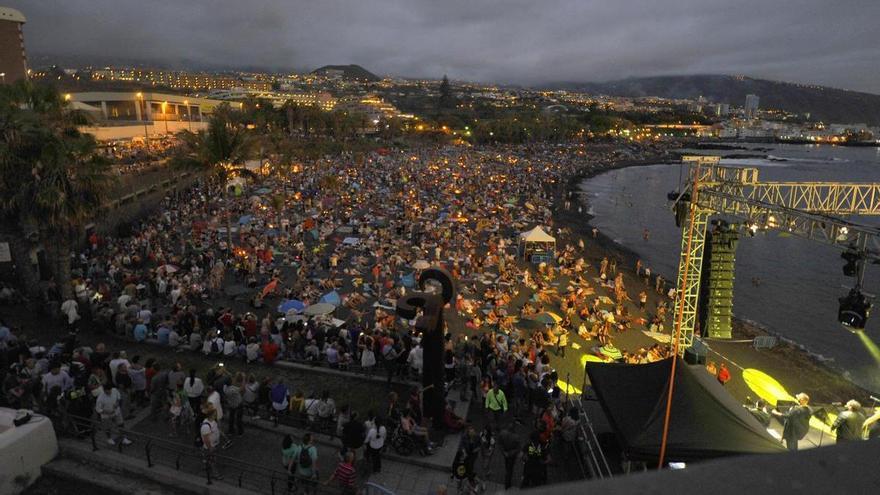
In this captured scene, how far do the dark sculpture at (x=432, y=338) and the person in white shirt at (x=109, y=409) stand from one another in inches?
175

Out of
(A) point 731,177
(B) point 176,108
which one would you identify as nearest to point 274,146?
(B) point 176,108

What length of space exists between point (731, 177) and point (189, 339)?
549 inches

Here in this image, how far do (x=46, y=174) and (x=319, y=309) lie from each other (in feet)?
23.9

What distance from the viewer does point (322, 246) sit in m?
23.9

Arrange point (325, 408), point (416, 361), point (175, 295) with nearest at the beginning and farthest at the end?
point (325, 408) < point (416, 361) < point (175, 295)

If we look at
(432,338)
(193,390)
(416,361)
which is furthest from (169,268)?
(432,338)

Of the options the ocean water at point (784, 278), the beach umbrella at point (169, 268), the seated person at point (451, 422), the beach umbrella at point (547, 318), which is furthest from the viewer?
the ocean water at point (784, 278)

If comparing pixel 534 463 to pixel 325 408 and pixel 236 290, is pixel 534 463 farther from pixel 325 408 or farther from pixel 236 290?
pixel 236 290

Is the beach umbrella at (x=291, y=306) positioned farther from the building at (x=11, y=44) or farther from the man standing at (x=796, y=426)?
the building at (x=11, y=44)

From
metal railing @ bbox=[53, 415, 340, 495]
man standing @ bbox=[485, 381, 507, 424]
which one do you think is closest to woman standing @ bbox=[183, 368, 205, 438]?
metal railing @ bbox=[53, 415, 340, 495]

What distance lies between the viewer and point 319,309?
15078 millimetres

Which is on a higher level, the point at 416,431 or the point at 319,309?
the point at 416,431

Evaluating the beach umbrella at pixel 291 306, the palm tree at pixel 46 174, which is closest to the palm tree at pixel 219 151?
the beach umbrella at pixel 291 306

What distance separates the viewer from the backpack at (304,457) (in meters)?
6.66
